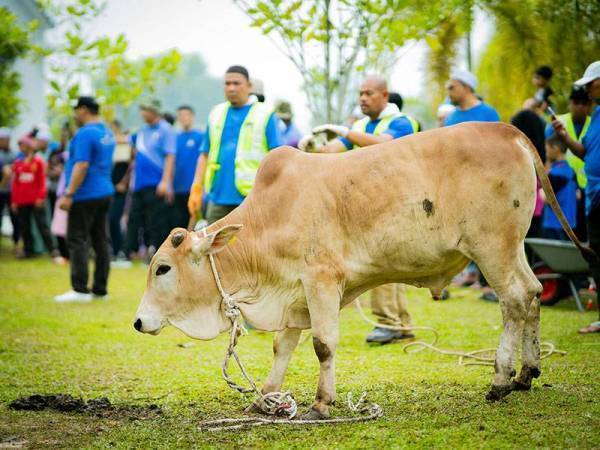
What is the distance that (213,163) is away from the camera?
8969 mm

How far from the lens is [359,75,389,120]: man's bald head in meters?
8.05

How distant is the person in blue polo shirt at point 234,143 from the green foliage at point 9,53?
8.96 metres

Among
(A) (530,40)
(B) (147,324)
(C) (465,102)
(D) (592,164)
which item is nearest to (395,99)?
(C) (465,102)

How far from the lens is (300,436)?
16.9ft

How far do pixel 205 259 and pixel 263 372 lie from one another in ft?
5.33

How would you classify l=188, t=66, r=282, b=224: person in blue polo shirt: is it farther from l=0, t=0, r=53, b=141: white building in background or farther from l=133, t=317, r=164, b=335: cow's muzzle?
l=0, t=0, r=53, b=141: white building in background

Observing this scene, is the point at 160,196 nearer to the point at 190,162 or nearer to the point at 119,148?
the point at 190,162

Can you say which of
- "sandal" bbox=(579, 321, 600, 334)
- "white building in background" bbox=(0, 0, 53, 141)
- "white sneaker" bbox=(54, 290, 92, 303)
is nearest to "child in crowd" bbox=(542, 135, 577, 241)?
"sandal" bbox=(579, 321, 600, 334)

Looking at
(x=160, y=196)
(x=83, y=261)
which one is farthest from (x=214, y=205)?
(x=160, y=196)

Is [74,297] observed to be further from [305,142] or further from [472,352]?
[472,352]

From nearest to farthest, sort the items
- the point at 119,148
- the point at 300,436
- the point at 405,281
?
1. the point at 300,436
2. the point at 405,281
3. the point at 119,148

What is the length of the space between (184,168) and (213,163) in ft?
21.2

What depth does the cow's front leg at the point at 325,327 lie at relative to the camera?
5.57 meters

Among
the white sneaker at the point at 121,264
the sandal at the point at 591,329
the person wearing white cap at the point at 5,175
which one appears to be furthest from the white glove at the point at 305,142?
the person wearing white cap at the point at 5,175
